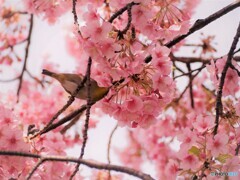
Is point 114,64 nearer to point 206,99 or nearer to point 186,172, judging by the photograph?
point 186,172

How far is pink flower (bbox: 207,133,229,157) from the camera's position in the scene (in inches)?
104

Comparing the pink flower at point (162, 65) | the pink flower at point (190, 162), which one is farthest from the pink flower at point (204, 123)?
the pink flower at point (162, 65)

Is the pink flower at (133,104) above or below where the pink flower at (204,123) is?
above

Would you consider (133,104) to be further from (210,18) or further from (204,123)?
(210,18)

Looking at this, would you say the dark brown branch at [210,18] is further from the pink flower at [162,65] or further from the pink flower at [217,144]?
the pink flower at [217,144]

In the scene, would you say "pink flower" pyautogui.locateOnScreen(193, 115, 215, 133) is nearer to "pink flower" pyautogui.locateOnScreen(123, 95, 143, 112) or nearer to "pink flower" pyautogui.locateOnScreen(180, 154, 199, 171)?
"pink flower" pyautogui.locateOnScreen(180, 154, 199, 171)

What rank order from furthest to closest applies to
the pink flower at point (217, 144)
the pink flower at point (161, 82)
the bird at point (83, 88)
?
the bird at point (83, 88) → the pink flower at point (161, 82) → the pink flower at point (217, 144)

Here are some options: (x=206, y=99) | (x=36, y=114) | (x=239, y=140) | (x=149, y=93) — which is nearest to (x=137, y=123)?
(x=149, y=93)

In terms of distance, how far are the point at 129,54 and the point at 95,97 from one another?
355 mm

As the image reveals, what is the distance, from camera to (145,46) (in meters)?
2.92

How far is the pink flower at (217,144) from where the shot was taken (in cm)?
264

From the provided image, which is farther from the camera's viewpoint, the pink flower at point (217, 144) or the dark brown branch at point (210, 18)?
the dark brown branch at point (210, 18)

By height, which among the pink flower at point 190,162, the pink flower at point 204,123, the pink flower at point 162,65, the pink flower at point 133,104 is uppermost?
the pink flower at point 162,65

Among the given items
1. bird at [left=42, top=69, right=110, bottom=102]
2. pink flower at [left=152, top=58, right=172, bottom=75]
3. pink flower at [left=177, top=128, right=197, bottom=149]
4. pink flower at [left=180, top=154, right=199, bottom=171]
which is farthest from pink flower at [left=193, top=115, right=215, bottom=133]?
bird at [left=42, top=69, right=110, bottom=102]
